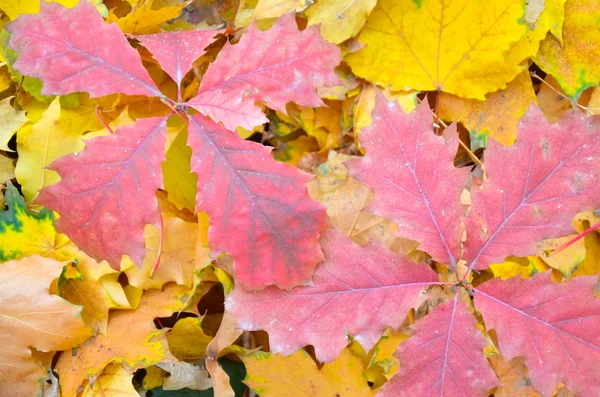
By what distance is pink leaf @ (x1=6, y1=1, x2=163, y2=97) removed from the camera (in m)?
1.02

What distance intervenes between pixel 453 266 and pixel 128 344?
2.35 ft

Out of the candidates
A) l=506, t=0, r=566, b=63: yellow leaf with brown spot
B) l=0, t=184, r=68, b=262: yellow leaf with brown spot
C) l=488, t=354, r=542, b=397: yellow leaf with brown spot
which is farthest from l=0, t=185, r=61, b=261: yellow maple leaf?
l=506, t=0, r=566, b=63: yellow leaf with brown spot

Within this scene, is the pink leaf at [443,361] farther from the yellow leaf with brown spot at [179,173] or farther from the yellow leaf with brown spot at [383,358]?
the yellow leaf with brown spot at [179,173]

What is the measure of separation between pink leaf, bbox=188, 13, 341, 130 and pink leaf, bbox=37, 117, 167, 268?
0.52 feet

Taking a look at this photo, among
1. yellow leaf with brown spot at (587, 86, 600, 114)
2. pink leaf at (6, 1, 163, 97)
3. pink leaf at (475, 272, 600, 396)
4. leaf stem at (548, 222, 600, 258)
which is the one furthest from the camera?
yellow leaf with brown spot at (587, 86, 600, 114)

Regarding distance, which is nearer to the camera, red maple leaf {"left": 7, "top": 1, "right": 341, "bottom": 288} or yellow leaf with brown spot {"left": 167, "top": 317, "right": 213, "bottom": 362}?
red maple leaf {"left": 7, "top": 1, "right": 341, "bottom": 288}

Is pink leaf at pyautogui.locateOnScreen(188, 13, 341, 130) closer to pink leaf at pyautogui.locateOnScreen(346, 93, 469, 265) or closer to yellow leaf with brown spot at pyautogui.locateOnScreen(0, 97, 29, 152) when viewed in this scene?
pink leaf at pyautogui.locateOnScreen(346, 93, 469, 265)

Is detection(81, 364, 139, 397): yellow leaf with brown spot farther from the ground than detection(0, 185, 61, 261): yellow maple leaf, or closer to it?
closer to it

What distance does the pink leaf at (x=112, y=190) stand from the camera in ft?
3.19

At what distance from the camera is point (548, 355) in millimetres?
912

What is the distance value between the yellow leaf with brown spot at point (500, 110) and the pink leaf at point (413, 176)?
285 mm

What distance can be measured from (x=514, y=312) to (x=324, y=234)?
1.25ft

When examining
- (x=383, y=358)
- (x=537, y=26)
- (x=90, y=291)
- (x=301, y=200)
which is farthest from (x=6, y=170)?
(x=537, y=26)

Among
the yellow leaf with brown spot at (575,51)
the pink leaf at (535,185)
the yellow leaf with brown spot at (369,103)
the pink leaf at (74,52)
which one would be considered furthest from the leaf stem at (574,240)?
the pink leaf at (74,52)
